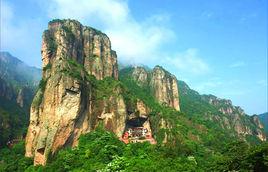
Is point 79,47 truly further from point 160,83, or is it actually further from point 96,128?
point 160,83

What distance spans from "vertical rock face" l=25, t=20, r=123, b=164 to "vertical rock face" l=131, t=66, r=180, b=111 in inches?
1226

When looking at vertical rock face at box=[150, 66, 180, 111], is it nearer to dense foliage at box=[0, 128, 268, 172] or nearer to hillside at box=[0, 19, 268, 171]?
hillside at box=[0, 19, 268, 171]

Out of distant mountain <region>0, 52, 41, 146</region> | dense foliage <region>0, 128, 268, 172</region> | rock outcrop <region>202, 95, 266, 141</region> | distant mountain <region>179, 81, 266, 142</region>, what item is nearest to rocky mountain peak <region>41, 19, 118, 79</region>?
dense foliage <region>0, 128, 268, 172</region>

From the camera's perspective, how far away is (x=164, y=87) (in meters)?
129

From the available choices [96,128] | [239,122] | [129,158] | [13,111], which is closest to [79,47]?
[96,128]

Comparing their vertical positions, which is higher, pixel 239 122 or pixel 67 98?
pixel 239 122

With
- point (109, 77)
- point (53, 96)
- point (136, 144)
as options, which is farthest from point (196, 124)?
point (53, 96)

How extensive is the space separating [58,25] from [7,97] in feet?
213

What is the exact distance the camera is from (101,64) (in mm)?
99812

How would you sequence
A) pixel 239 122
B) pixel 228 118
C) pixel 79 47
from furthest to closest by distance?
pixel 228 118 → pixel 239 122 → pixel 79 47

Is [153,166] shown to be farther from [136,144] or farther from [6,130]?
[6,130]

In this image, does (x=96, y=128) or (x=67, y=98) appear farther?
(x=96, y=128)

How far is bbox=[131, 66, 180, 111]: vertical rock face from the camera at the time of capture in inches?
5054

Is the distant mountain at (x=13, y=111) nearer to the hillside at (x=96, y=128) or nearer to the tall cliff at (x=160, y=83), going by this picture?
the hillside at (x=96, y=128)
